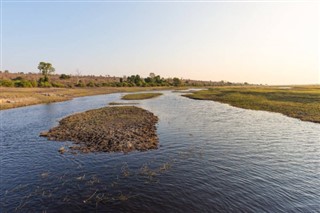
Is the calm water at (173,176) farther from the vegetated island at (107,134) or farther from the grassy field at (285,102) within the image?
the grassy field at (285,102)

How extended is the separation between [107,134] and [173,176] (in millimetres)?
13071

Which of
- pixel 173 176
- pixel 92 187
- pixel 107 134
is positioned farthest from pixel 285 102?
pixel 92 187

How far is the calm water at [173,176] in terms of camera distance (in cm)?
1287

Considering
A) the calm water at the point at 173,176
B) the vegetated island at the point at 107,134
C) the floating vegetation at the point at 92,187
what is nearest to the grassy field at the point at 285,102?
the calm water at the point at 173,176

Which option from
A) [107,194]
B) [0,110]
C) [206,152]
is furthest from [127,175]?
[0,110]

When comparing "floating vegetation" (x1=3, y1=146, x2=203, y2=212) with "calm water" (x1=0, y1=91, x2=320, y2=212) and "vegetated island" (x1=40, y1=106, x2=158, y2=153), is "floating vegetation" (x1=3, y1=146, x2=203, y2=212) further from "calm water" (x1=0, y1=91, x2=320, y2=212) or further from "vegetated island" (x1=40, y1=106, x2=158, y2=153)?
"vegetated island" (x1=40, y1=106, x2=158, y2=153)

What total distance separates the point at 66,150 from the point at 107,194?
10593 millimetres

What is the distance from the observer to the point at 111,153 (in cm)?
2144

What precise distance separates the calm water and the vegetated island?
1462 mm

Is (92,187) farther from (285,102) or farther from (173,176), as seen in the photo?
(285,102)

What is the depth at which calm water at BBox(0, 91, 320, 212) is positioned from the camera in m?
12.9

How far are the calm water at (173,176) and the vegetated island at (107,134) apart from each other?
1.46 meters

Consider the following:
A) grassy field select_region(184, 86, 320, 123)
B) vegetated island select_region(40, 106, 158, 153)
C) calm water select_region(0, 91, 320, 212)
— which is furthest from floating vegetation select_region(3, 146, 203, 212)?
grassy field select_region(184, 86, 320, 123)

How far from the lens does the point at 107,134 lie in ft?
88.6
